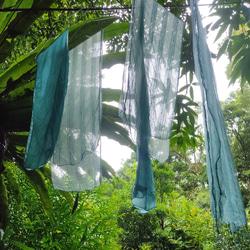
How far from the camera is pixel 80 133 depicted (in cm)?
115

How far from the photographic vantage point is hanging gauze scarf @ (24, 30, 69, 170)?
103 centimetres

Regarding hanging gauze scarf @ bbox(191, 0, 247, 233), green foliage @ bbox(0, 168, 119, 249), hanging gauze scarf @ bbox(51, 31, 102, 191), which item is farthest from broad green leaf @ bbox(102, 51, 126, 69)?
green foliage @ bbox(0, 168, 119, 249)

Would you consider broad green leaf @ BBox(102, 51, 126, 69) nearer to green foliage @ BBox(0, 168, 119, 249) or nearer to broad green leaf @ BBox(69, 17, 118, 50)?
broad green leaf @ BBox(69, 17, 118, 50)

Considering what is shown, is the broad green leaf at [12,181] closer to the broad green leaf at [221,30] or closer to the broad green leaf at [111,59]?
the broad green leaf at [111,59]

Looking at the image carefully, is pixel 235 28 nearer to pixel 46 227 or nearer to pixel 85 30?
pixel 85 30

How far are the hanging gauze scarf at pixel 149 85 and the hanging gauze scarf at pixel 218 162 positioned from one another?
17 cm

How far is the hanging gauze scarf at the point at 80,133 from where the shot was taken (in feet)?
3.76

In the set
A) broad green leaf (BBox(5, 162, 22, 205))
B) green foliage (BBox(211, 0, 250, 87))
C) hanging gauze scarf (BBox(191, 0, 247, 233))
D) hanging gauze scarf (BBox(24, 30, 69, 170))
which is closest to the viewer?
hanging gauze scarf (BBox(191, 0, 247, 233))

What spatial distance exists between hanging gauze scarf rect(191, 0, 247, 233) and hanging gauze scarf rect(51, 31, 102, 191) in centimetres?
47

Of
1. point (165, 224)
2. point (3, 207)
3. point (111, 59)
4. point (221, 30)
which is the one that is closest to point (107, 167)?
point (3, 207)

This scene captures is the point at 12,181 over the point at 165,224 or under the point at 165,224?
over

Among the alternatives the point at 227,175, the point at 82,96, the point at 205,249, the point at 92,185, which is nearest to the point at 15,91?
the point at 82,96

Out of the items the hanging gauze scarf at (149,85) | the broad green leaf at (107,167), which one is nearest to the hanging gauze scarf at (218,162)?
the hanging gauze scarf at (149,85)

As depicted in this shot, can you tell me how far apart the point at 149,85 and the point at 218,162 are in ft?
1.48
